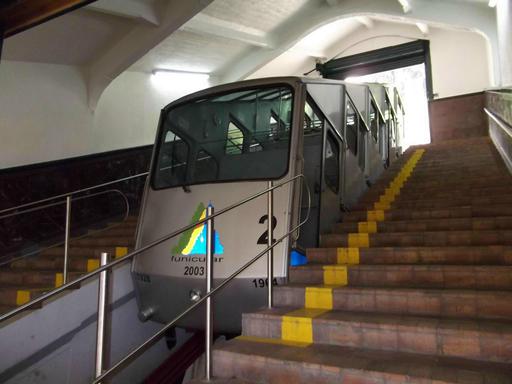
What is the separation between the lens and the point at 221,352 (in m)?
2.08

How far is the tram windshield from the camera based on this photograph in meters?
3.37

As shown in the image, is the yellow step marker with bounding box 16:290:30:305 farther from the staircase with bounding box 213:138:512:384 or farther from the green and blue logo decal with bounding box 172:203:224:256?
the staircase with bounding box 213:138:512:384

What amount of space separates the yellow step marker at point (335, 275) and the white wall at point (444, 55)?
9.73 m

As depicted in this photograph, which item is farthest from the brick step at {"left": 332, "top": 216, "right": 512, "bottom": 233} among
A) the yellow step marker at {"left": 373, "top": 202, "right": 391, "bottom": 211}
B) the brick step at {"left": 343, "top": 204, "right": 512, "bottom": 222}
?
the yellow step marker at {"left": 373, "top": 202, "right": 391, "bottom": 211}

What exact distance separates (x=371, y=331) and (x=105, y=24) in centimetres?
651

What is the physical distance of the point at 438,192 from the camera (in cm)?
457

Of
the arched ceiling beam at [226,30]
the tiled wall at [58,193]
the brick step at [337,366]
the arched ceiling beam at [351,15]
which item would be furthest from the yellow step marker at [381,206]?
the arched ceiling beam at [351,15]

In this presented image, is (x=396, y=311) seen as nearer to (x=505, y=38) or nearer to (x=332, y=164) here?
(x=332, y=164)

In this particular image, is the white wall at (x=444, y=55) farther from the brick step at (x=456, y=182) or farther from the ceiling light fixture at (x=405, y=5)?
the brick step at (x=456, y=182)

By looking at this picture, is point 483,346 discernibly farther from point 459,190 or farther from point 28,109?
point 28,109

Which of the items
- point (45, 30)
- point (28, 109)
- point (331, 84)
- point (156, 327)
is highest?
point (45, 30)

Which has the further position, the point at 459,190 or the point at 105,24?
the point at 105,24

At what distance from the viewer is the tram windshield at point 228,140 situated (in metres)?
3.37

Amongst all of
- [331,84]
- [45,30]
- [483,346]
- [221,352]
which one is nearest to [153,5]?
Answer: [45,30]
